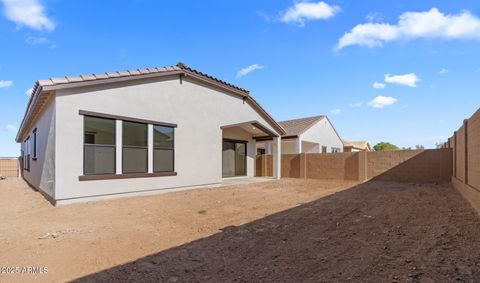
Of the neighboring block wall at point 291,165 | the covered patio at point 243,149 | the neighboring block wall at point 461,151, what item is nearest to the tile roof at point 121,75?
the covered patio at point 243,149

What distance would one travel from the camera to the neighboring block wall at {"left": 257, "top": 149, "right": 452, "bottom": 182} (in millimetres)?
15055

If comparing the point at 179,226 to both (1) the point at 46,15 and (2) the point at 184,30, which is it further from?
(2) the point at 184,30

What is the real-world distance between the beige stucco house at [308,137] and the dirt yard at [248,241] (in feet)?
46.1

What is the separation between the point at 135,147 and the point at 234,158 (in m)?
8.78

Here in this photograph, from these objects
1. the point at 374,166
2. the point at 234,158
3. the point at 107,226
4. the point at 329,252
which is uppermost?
the point at 234,158

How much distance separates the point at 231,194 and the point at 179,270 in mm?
7510

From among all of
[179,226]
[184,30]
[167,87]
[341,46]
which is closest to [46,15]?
[167,87]

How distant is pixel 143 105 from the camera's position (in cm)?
1127

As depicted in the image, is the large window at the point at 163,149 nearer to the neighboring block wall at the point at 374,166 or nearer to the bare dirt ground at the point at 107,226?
the bare dirt ground at the point at 107,226

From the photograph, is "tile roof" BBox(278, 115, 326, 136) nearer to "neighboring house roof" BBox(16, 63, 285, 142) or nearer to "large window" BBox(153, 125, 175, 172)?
"neighboring house roof" BBox(16, 63, 285, 142)

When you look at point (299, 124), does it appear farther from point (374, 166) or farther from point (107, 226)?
point (107, 226)

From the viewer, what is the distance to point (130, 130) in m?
10.9

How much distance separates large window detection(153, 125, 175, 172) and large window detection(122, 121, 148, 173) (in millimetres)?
420

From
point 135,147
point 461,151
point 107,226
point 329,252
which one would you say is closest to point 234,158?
point 135,147
